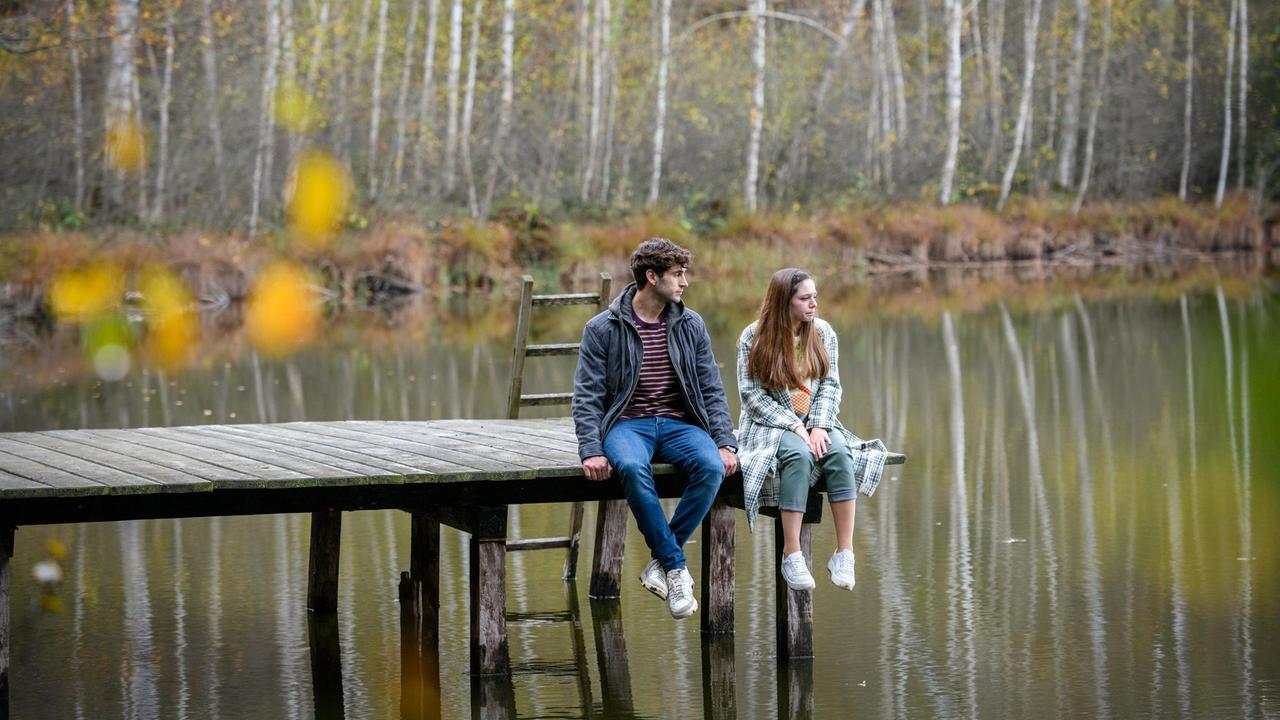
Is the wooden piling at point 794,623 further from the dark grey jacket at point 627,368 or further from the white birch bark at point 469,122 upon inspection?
the white birch bark at point 469,122

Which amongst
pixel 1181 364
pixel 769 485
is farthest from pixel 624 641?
pixel 1181 364

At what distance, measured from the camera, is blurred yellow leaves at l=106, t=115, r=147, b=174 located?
31.8 m

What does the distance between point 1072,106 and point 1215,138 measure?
14.8 feet

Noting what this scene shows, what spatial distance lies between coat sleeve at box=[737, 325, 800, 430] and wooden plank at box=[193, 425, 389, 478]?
153cm

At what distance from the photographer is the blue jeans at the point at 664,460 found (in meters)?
6.81

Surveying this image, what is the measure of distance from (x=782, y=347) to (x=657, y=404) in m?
0.57

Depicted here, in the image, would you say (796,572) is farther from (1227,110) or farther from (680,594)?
(1227,110)

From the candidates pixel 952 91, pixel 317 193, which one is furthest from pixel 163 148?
pixel 952 91

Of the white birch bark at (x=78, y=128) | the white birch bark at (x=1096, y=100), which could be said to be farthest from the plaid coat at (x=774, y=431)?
the white birch bark at (x=1096, y=100)

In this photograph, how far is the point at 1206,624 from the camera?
24.9 feet

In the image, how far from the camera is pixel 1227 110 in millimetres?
43688

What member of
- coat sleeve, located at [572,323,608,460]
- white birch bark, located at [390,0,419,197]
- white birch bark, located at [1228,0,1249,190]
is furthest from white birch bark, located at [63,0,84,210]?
white birch bark, located at [1228,0,1249,190]

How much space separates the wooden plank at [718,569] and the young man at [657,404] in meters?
0.34

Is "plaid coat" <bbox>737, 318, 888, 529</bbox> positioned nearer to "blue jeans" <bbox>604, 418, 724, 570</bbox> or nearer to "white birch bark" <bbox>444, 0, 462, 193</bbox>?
"blue jeans" <bbox>604, 418, 724, 570</bbox>
